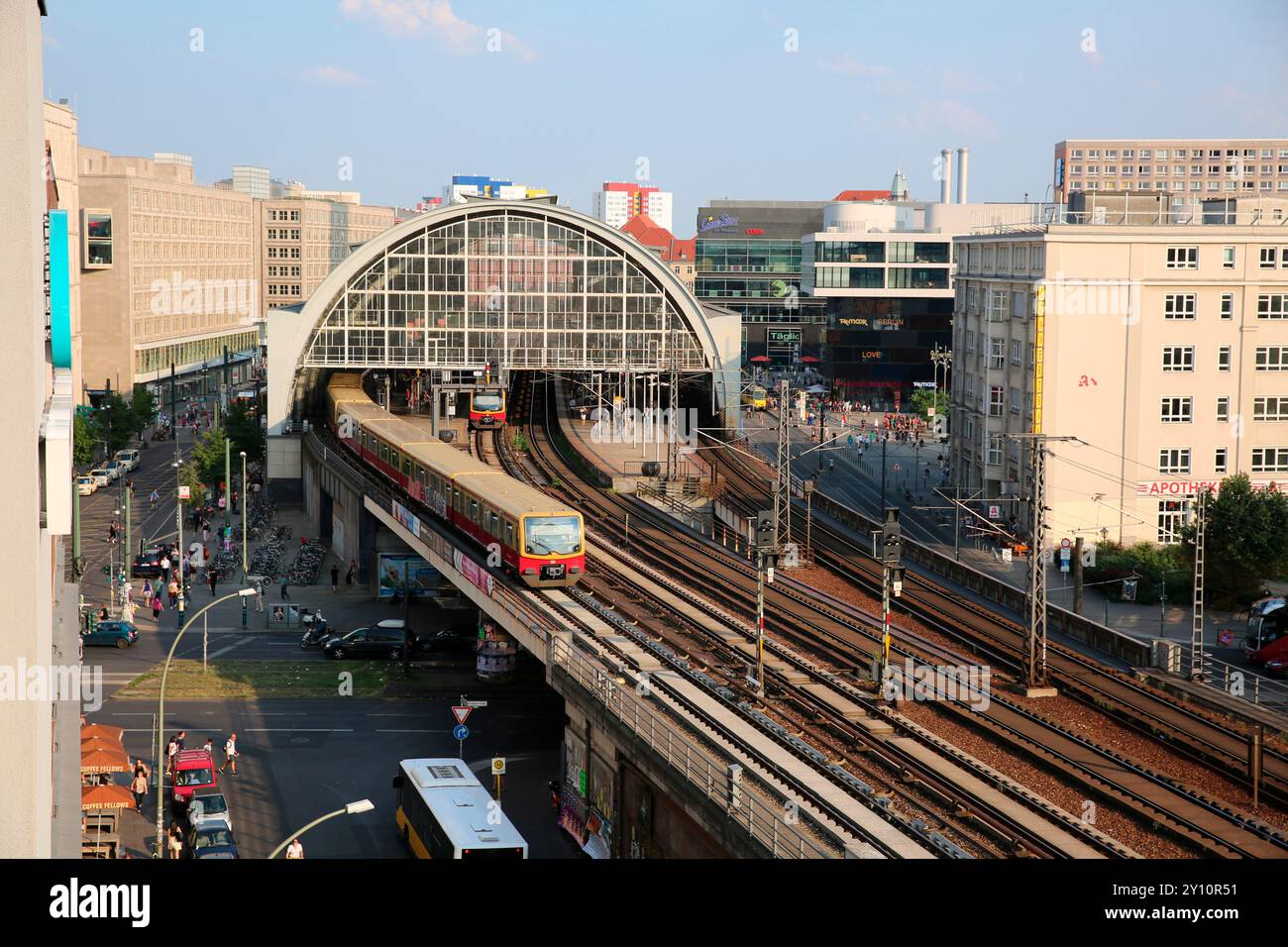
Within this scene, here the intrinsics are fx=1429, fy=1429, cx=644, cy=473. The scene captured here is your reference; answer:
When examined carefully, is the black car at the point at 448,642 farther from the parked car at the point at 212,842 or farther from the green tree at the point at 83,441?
the green tree at the point at 83,441

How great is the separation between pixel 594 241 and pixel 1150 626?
34.4m

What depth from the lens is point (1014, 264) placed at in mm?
55656

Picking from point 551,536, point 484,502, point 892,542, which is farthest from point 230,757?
point 892,542

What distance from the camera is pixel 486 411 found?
70.8m

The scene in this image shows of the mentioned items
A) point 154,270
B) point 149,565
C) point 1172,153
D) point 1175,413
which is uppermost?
point 1172,153

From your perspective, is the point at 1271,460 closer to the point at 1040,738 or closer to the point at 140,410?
the point at 1040,738

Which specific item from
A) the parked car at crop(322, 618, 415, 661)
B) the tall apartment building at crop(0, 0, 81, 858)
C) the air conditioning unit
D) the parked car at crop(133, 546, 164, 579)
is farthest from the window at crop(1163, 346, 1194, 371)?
the tall apartment building at crop(0, 0, 81, 858)

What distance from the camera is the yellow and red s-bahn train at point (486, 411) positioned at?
70688 millimetres

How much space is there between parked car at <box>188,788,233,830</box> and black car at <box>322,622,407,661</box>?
13.3 metres

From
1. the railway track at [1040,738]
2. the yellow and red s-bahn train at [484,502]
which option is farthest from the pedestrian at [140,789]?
the railway track at [1040,738]

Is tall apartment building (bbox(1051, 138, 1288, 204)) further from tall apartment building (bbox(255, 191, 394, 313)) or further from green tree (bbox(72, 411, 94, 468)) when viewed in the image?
green tree (bbox(72, 411, 94, 468))

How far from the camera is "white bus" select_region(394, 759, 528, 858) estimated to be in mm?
23328

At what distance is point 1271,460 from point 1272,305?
5.57m

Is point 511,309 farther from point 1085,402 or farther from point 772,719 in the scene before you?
point 772,719
